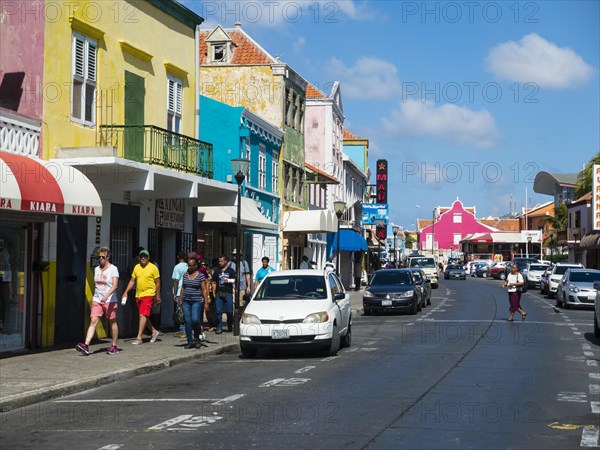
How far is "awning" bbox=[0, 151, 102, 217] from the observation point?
47.5 feet

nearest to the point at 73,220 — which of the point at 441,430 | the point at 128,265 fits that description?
the point at 128,265

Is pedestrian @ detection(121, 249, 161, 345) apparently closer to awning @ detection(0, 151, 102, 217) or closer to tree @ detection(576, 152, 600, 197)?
awning @ detection(0, 151, 102, 217)

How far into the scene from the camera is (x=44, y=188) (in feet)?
51.3

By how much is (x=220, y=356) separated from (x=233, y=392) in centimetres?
560

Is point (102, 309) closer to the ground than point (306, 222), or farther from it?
closer to the ground

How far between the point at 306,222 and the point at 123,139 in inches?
853

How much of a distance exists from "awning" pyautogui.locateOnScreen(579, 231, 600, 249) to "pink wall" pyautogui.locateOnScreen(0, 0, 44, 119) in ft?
166

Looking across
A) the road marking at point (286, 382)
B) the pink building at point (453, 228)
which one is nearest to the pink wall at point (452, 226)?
the pink building at point (453, 228)

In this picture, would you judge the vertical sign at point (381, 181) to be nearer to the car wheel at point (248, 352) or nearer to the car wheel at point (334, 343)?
the car wheel at point (334, 343)

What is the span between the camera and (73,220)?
1841 centimetres

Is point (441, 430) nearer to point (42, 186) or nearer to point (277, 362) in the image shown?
point (277, 362)

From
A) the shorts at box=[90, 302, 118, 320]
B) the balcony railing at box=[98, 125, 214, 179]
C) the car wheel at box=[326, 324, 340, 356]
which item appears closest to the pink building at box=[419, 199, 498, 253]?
the balcony railing at box=[98, 125, 214, 179]

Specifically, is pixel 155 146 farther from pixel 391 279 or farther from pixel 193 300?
pixel 391 279

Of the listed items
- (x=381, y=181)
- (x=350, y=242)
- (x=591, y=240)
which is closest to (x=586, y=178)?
(x=591, y=240)
